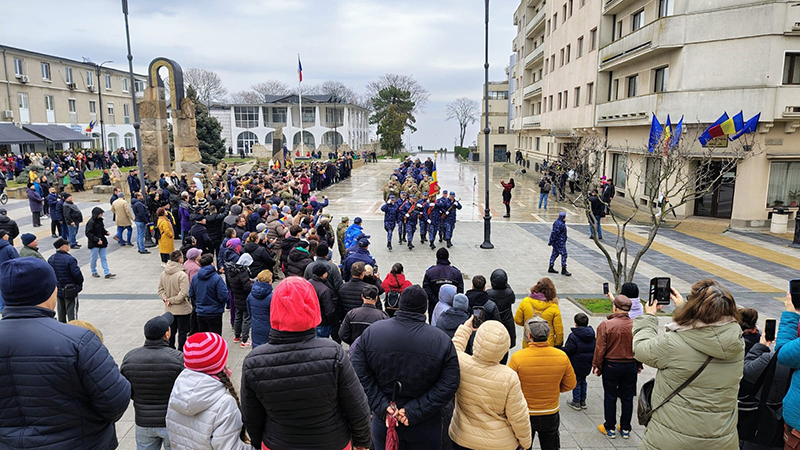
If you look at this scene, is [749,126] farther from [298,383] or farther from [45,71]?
[45,71]

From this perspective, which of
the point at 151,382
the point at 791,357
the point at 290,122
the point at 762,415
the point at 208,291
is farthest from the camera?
the point at 290,122

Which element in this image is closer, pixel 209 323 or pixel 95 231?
pixel 209 323

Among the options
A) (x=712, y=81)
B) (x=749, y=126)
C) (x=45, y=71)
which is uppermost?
(x=45, y=71)

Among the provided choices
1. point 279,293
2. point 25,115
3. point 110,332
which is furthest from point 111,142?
point 279,293

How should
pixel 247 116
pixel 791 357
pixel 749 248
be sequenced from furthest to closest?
pixel 247 116, pixel 749 248, pixel 791 357

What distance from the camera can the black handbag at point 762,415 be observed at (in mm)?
4184

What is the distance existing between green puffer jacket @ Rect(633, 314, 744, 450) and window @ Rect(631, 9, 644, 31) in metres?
25.9

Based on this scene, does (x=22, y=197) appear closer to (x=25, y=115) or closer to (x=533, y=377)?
(x=25, y=115)

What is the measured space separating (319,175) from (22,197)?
15.8m

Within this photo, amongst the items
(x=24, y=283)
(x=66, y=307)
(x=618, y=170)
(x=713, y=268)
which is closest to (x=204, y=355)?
(x=24, y=283)

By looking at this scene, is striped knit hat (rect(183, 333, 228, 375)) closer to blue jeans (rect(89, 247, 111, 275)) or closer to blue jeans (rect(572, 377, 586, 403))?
blue jeans (rect(572, 377, 586, 403))

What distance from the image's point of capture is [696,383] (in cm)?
348

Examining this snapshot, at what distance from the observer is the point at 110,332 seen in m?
8.79

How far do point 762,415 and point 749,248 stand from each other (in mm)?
14978
